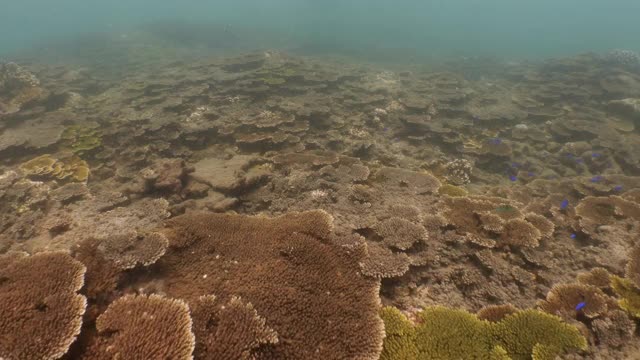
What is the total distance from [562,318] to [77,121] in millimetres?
14447

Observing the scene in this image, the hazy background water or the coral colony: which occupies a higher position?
the coral colony

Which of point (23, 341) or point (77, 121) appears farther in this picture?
point (77, 121)

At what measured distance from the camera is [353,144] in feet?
35.7

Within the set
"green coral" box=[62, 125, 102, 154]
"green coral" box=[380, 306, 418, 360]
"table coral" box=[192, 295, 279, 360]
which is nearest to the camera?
"table coral" box=[192, 295, 279, 360]

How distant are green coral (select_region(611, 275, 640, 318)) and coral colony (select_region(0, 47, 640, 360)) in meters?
0.03

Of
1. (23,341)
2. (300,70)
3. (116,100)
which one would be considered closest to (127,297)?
(23,341)

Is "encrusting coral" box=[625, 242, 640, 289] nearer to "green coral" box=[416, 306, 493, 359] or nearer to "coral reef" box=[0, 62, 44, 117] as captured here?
"green coral" box=[416, 306, 493, 359]

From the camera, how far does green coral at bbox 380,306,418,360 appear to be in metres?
3.44

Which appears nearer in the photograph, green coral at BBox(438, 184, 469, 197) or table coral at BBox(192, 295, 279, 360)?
table coral at BBox(192, 295, 279, 360)


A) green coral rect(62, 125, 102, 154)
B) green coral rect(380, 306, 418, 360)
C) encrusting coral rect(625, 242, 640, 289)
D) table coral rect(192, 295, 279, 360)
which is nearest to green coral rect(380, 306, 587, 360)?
green coral rect(380, 306, 418, 360)

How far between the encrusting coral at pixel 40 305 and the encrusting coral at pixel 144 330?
0.25m

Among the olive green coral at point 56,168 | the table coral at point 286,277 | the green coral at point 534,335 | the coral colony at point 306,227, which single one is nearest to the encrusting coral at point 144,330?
the coral colony at point 306,227

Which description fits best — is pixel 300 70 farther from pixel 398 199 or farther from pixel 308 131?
pixel 398 199

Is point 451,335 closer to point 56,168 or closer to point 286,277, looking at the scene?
point 286,277
